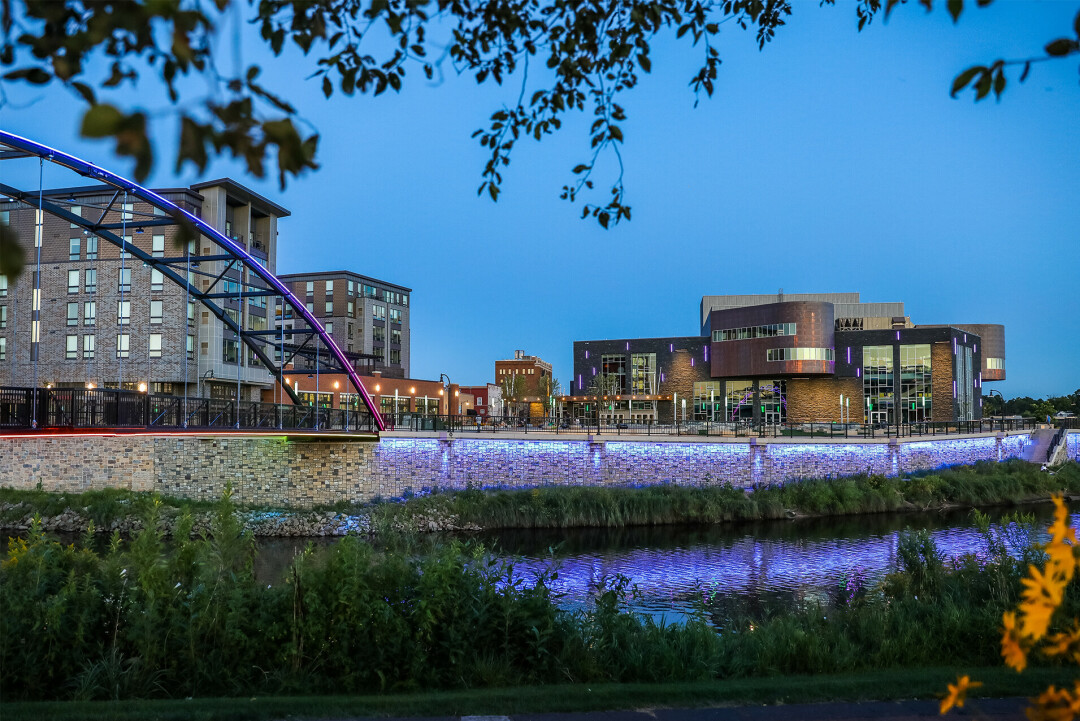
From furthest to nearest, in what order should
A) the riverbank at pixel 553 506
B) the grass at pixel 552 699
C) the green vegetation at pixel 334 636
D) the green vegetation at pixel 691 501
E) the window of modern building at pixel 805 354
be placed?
the window of modern building at pixel 805 354 → the green vegetation at pixel 691 501 → the riverbank at pixel 553 506 → the green vegetation at pixel 334 636 → the grass at pixel 552 699

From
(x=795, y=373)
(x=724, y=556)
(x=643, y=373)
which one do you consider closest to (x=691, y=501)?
(x=724, y=556)

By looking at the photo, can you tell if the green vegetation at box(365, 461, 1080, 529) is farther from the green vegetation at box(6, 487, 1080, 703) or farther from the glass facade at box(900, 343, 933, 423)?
the glass facade at box(900, 343, 933, 423)

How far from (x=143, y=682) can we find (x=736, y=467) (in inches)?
1292

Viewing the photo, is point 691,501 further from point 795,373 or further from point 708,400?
point 708,400

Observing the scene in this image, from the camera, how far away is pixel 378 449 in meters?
33.0

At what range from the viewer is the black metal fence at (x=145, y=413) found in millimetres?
21609

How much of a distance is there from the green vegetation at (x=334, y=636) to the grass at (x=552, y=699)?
601 millimetres

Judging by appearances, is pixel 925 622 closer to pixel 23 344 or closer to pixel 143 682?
pixel 143 682

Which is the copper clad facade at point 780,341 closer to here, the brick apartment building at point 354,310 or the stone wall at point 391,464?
the stone wall at point 391,464

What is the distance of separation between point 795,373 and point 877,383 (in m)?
8.26

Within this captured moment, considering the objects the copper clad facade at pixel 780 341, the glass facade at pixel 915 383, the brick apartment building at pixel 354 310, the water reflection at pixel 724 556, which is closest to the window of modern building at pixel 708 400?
the copper clad facade at pixel 780 341

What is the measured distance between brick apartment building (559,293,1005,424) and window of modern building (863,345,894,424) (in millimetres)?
90

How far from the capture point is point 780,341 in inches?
2687

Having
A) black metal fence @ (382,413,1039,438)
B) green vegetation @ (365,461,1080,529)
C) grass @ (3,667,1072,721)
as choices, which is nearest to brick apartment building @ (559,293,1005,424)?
black metal fence @ (382,413,1039,438)
